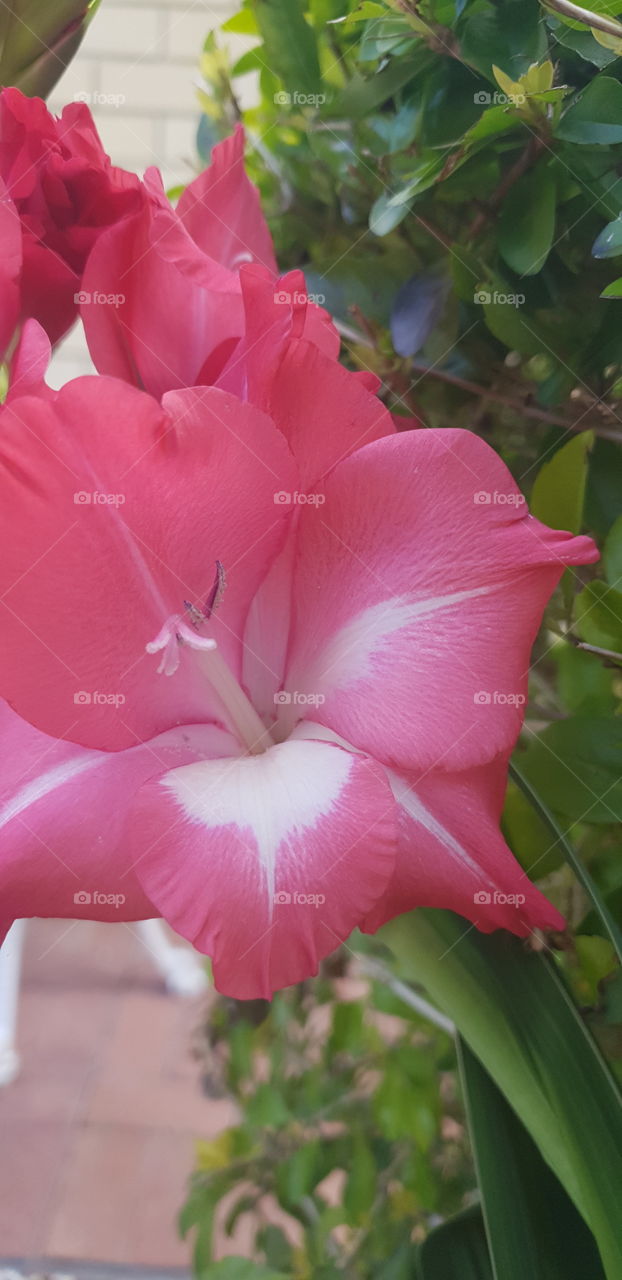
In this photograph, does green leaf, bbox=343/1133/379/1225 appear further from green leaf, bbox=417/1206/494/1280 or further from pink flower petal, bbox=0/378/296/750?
pink flower petal, bbox=0/378/296/750

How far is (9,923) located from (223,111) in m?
0.40

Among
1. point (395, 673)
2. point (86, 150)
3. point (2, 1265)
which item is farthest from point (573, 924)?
Result: point (2, 1265)

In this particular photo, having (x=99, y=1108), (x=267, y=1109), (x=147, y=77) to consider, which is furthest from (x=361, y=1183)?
(x=99, y=1108)

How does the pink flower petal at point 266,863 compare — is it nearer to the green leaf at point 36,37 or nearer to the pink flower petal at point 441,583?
the pink flower petal at point 441,583

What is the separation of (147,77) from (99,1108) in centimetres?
109

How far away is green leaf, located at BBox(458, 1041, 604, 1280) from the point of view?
0.80 ft

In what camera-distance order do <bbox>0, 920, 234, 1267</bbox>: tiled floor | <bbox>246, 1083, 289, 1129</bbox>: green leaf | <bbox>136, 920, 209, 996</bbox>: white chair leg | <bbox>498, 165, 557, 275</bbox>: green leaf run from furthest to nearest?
1. <bbox>136, 920, 209, 996</bbox>: white chair leg
2. <bbox>0, 920, 234, 1267</bbox>: tiled floor
3. <bbox>246, 1083, 289, 1129</bbox>: green leaf
4. <bbox>498, 165, 557, 275</bbox>: green leaf

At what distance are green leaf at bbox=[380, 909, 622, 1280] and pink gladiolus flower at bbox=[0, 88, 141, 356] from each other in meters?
0.17

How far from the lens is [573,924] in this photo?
326 mm

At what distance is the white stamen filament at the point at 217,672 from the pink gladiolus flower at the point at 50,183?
0.08 meters

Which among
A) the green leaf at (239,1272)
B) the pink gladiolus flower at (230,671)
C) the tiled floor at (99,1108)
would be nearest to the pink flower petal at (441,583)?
the pink gladiolus flower at (230,671)

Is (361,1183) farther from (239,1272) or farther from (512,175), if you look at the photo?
(512,175)

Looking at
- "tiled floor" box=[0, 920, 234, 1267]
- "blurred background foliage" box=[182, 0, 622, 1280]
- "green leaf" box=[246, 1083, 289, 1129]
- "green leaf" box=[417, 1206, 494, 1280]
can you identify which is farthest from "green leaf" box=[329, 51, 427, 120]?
"tiled floor" box=[0, 920, 234, 1267]

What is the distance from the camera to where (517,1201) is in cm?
25
